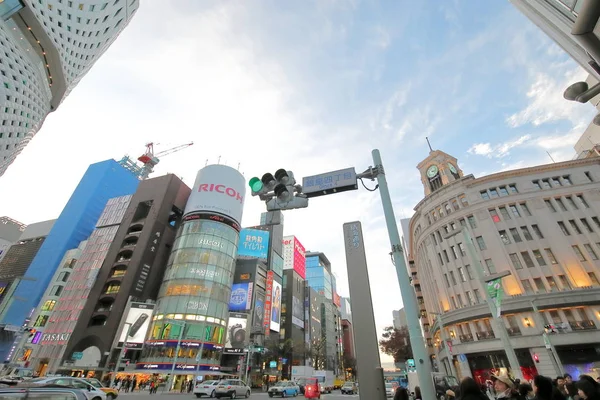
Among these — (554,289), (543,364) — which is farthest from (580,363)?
(554,289)

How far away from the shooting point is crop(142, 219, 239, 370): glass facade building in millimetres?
46425

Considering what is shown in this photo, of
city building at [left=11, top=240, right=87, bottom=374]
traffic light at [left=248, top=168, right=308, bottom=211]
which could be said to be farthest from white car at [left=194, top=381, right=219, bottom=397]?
city building at [left=11, top=240, right=87, bottom=374]

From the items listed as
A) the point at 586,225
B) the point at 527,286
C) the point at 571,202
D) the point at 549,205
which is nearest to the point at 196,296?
the point at 527,286

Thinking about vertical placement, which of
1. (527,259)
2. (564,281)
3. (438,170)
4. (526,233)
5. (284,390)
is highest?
(438,170)

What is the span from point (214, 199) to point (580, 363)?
6015 cm

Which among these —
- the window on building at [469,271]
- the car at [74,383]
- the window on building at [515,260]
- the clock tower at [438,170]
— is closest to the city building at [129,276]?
the car at [74,383]

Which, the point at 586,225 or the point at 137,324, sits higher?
the point at 586,225

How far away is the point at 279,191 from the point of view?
19.4ft

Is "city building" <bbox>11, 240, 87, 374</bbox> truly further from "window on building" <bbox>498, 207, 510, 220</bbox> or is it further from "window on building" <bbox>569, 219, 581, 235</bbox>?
"window on building" <bbox>569, 219, 581, 235</bbox>

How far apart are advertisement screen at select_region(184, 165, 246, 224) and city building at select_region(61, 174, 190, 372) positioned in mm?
7062

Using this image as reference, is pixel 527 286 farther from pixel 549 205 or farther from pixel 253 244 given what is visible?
pixel 253 244

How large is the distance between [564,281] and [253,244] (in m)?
62.3

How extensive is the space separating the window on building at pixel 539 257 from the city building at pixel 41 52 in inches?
2191

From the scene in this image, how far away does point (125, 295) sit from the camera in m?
51.7
